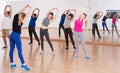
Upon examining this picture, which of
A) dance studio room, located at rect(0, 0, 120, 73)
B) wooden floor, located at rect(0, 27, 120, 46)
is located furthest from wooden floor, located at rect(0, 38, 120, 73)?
wooden floor, located at rect(0, 27, 120, 46)

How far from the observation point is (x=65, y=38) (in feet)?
37.0

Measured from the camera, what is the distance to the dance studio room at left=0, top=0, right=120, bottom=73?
23.6 feet

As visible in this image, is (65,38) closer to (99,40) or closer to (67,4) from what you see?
(99,40)

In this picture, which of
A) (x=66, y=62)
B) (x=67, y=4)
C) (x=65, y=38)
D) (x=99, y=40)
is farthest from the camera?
(x=67, y=4)

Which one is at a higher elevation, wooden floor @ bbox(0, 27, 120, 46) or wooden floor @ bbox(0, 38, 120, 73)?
wooden floor @ bbox(0, 27, 120, 46)

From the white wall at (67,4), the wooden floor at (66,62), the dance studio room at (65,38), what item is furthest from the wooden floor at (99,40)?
the wooden floor at (66,62)

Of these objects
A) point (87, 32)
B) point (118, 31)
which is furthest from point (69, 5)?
point (118, 31)

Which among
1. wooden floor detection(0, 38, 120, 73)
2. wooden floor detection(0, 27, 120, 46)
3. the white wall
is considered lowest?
wooden floor detection(0, 38, 120, 73)

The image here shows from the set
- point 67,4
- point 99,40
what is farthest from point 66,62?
point 67,4

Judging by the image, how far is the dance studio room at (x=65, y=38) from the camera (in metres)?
7.21

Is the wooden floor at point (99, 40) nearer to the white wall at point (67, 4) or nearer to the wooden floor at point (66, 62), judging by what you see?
the white wall at point (67, 4)

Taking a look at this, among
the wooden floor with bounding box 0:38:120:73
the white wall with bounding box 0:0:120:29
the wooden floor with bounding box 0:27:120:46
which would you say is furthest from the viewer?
the wooden floor with bounding box 0:27:120:46

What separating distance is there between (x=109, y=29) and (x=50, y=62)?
13.6 ft

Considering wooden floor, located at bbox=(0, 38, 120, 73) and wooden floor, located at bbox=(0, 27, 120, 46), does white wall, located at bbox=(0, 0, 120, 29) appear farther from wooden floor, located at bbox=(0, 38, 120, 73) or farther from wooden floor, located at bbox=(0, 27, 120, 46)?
wooden floor, located at bbox=(0, 38, 120, 73)
